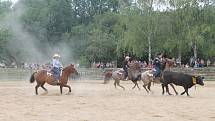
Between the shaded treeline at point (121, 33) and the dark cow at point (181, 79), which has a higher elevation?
the shaded treeline at point (121, 33)

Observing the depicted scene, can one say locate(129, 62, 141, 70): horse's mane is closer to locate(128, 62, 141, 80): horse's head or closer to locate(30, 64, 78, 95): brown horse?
locate(128, 62, 141, 80): horse's head

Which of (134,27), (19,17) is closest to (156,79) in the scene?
(134,27)

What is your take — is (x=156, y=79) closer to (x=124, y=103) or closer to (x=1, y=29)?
(x=124, y=103)

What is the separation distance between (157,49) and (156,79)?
2876 cm

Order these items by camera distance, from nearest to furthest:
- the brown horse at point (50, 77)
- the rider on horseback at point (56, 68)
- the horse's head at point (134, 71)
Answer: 1. the rider on horseback at point (56, 68)
2. the brown horse at point (50, 77)
3. the horse's head at point (134, 71)

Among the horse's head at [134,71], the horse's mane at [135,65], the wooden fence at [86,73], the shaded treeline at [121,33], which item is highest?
the shaded treeline at [121,33]

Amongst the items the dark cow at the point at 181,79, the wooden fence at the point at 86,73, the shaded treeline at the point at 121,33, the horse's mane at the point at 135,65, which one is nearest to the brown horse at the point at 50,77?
the horse's mane at the point at 135,65

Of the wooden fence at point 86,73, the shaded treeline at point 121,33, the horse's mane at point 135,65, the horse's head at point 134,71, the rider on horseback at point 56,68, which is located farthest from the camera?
the shaded treeline at point 121,33

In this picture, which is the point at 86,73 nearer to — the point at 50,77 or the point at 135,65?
the point at 135,65

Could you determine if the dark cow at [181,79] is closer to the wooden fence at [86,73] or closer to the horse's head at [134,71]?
the horse's head at [134,71]

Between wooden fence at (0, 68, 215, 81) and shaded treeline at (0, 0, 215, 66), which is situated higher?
shaded treeline at (0, 0, 215, 66)

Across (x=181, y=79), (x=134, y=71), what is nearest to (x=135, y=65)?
(x=134, y=71)

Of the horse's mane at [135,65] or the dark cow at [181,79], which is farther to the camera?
the horse's mane at [135,65]

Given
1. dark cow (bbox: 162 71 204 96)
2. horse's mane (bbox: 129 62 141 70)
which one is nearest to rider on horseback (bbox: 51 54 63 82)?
horse's mane (bbox: 129 62 141 70)
